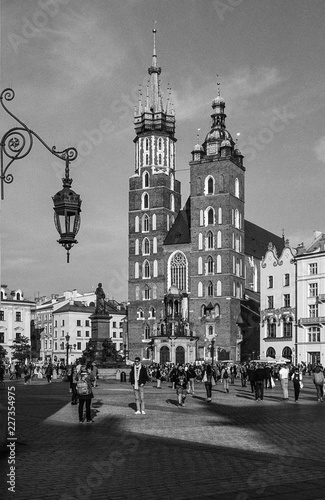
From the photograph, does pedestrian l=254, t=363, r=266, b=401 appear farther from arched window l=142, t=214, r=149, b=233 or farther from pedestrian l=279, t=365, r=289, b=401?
arched window l=142, t=214, r=149, b=233

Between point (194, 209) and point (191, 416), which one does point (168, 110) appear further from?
point (191, 416)

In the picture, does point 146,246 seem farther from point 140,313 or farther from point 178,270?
point 140,313

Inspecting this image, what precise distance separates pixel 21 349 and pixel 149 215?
22727 millimetres

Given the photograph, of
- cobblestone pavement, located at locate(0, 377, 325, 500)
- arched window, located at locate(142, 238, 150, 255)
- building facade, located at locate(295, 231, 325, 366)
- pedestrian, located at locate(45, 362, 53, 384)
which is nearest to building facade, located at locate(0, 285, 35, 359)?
arched window, located at locate(142, 238, 150, 255)

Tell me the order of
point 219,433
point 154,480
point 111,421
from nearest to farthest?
point 154,480 < point 219,433 < point 111,421

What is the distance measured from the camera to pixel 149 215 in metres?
91.1

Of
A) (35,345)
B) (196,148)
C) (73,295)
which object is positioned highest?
(196,148)

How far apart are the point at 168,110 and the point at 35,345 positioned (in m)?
39.8

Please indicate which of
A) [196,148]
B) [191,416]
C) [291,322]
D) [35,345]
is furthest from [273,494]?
[35,345]

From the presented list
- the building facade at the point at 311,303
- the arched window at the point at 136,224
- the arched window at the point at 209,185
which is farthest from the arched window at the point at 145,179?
the building facade at the point at 311,303

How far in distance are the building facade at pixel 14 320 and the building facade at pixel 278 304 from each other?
37078mm

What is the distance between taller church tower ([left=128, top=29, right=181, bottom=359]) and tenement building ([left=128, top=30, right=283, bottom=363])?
0.12 meters

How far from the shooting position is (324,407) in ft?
79.6

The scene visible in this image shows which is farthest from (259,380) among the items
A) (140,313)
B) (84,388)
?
(140,313)
